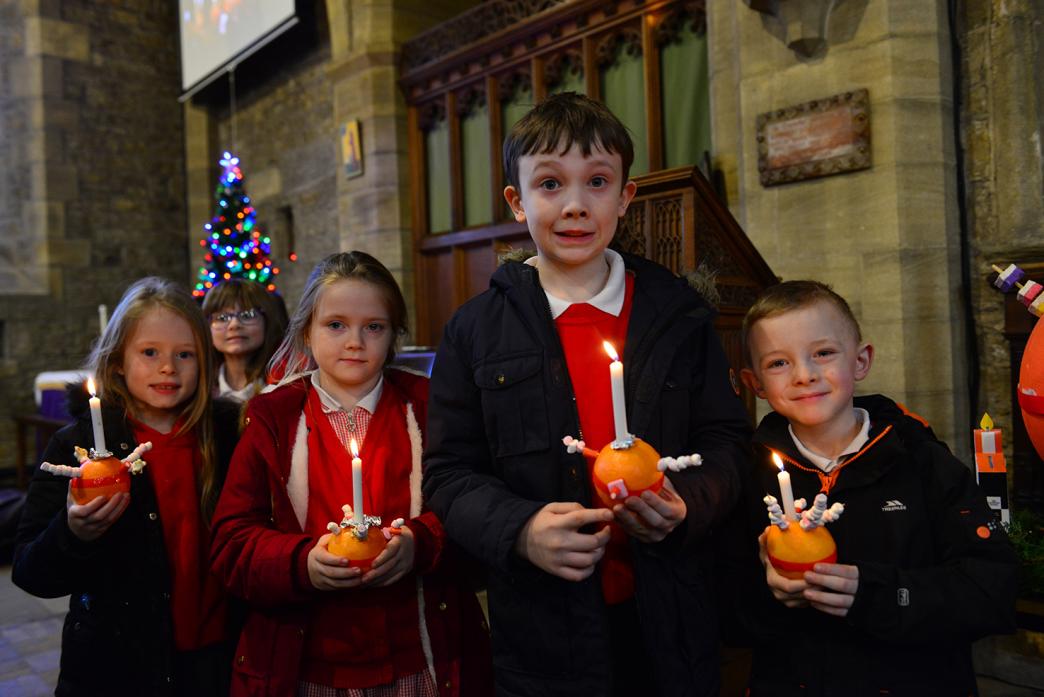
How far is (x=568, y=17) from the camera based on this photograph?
5375 mm

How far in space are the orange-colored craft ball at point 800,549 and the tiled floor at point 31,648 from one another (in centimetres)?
176

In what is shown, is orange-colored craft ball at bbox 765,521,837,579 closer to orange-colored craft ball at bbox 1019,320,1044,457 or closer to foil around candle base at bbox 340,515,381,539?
foil around candle base at bbox 340,515,381,539

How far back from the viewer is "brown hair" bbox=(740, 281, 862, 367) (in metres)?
1.46

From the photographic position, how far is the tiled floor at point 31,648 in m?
2.95

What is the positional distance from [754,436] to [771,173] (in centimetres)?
241

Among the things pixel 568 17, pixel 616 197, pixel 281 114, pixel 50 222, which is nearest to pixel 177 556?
pixel 616 197

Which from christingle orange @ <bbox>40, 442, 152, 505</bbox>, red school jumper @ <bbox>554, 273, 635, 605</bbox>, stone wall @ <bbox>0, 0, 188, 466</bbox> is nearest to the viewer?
red school jumper @ <bbox>554, 273, 635, 605</bbox>

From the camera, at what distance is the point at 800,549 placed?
1173mm

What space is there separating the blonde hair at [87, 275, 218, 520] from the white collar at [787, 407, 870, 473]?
1.25 metres

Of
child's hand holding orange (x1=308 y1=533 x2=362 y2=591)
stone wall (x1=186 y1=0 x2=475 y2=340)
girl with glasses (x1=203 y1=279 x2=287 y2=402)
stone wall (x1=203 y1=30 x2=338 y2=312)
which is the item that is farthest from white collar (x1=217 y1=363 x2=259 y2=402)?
stone wall (x1=203 y1=30 x2=338 y2=312)

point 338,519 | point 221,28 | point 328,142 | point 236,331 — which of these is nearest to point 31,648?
point 236,331

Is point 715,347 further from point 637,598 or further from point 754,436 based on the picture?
point 637,598

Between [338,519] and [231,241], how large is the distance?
4.97 m

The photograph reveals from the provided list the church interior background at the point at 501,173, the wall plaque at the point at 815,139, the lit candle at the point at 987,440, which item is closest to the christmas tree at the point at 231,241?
the church interior background at the point at 501,173
